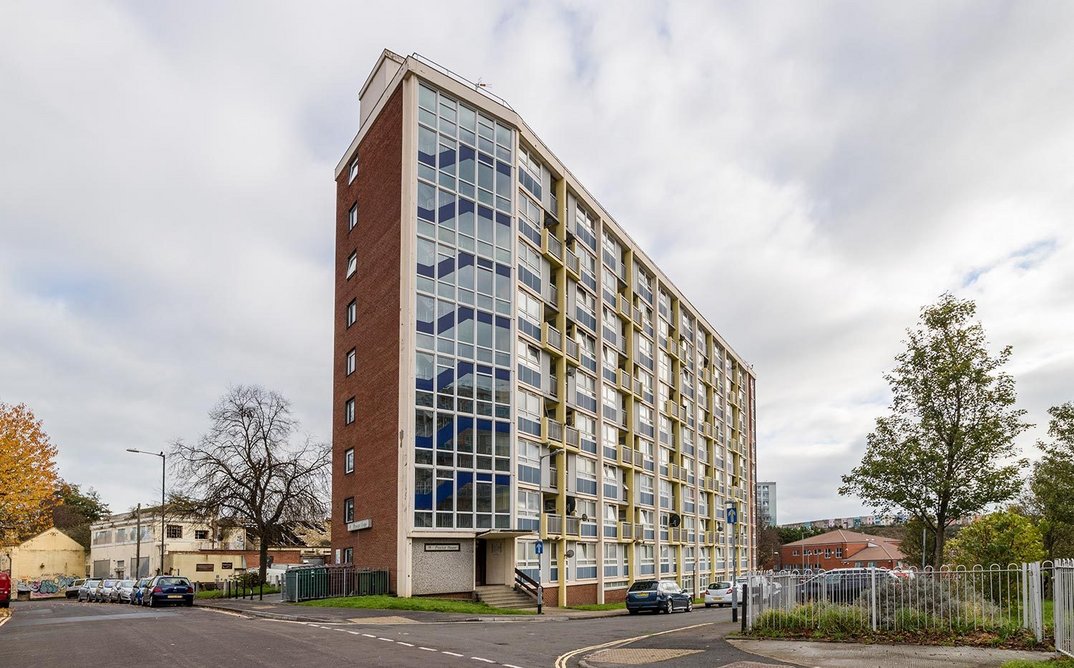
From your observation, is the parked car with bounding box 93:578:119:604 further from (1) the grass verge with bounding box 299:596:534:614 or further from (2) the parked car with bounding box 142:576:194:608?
(1) the grass verge with bounding box 299:596:534:614

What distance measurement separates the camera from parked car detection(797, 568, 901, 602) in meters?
19.1

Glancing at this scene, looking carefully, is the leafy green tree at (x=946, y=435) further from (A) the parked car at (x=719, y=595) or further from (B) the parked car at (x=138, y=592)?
(B) the parked car at (x=138, y=592)

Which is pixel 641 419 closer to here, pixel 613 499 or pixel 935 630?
pixel 613 499

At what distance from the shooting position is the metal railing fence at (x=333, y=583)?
37562 mm

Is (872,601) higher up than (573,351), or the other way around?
(573,351)

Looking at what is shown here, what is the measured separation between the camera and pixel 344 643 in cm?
1978

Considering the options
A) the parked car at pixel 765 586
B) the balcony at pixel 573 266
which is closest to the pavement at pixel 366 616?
the parked car at pixel 765 586

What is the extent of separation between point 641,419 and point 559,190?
1822cm

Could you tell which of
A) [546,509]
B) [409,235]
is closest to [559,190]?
[409,235]

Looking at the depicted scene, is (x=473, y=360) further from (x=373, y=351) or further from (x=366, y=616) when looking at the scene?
(x=366, y=616)

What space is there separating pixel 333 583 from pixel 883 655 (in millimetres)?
27237

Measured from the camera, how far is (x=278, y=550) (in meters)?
83.3

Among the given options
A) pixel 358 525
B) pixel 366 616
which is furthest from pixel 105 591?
pixel 366 616

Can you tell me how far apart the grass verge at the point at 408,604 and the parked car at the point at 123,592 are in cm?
1912
